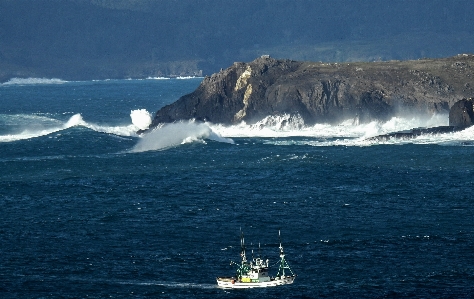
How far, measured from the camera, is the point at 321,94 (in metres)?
132

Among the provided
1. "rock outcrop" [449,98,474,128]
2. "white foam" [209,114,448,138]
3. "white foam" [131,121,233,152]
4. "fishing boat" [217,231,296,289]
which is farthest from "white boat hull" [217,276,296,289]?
"white foam" [209,114,448,138]

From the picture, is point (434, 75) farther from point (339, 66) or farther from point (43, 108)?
point (43, 108)

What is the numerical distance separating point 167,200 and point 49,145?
4059 cm

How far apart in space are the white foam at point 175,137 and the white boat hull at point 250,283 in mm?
56800

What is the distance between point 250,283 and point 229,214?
1750 centimetres

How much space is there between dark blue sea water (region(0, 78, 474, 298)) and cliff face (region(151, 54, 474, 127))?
37.6 ft

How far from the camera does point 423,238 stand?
66.2 m

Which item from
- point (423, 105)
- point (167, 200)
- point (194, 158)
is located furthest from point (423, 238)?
point (423, 105)

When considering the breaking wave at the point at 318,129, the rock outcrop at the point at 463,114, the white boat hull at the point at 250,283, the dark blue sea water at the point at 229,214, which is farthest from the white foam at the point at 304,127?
the white boat hull at the point at 250,283

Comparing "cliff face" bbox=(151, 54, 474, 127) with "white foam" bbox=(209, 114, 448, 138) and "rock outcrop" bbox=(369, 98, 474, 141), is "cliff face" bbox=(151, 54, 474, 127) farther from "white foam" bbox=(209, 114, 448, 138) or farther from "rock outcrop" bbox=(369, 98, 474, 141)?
"rock outcrop" bbox=(369, 98, 474, 141)

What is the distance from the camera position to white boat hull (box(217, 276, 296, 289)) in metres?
57.0

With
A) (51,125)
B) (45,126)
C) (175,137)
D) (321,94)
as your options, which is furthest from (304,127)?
(51,125)

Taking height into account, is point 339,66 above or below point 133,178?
above

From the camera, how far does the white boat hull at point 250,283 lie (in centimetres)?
5700
